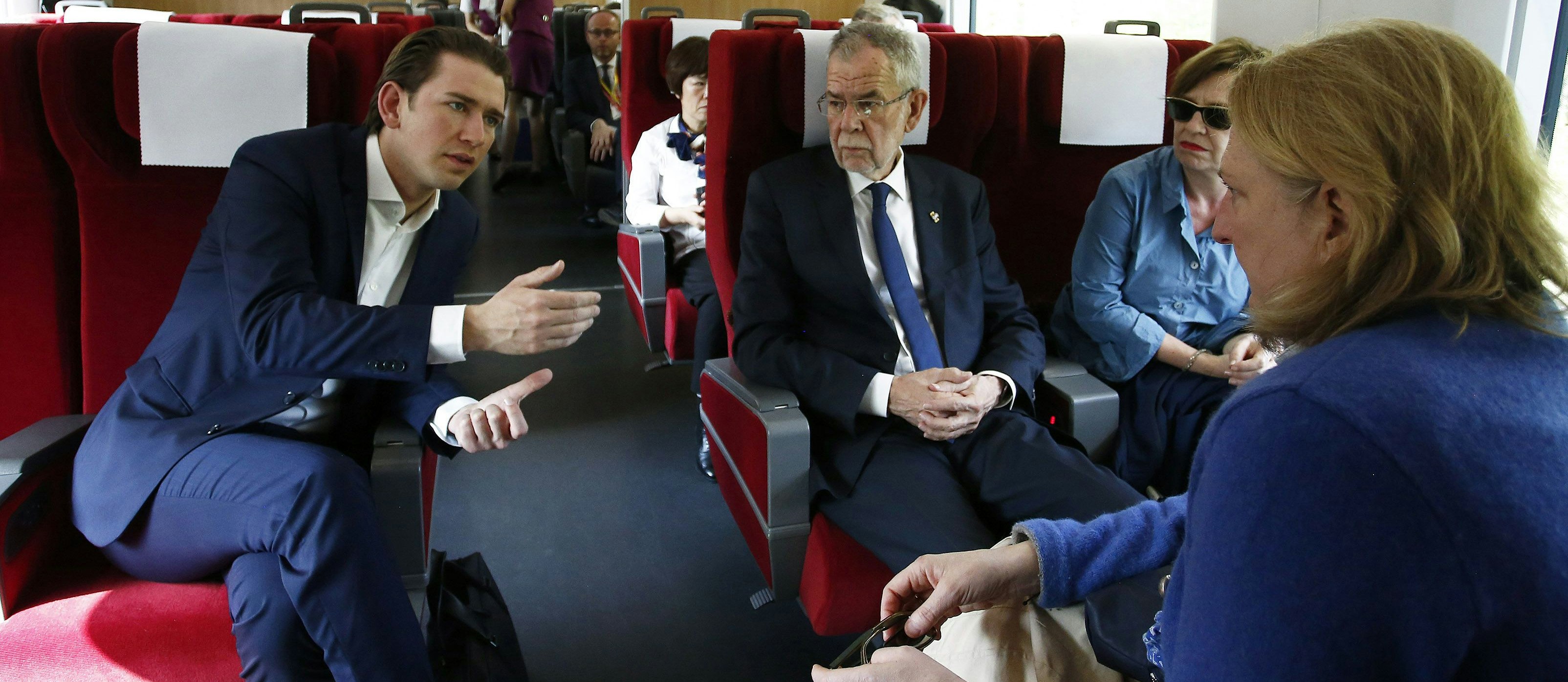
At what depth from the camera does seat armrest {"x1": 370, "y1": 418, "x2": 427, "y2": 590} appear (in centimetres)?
141

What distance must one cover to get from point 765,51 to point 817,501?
0.91 m

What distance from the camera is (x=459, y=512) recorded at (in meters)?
2.46

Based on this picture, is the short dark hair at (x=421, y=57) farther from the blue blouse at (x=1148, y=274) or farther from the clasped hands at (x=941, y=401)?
the blue blouse at (x=1148, y=274)

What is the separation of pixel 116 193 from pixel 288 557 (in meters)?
0.86

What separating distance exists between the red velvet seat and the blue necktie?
0.80 ft

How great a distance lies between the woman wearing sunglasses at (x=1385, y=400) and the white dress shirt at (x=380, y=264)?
1.11 meters

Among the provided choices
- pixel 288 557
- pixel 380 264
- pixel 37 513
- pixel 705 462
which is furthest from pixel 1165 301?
pixel 37 513

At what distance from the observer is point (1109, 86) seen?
2207mm

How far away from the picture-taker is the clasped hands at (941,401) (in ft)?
5.69

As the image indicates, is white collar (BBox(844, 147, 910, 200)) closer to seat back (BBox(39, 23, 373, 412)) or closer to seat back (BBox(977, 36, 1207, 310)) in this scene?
seat back (BBox(977, 36, 1207, 310))

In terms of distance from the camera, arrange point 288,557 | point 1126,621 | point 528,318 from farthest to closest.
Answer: point 528,318 < point 288,557 < point 1126,621

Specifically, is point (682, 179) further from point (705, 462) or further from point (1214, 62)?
point (1214, 62)

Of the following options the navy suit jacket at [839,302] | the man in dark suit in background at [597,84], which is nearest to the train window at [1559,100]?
the navy suit jacket at [839,302]

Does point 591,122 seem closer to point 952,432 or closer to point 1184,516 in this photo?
point 952,432
